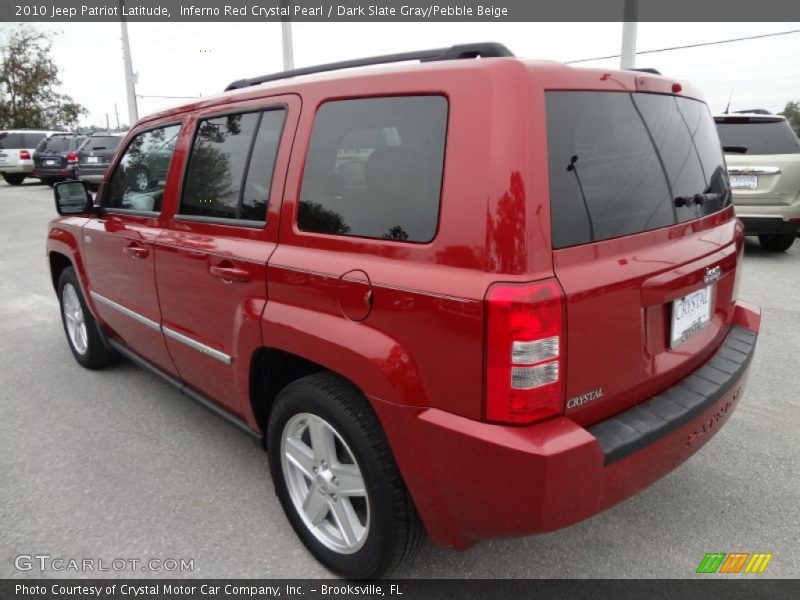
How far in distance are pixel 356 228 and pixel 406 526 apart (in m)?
1.03

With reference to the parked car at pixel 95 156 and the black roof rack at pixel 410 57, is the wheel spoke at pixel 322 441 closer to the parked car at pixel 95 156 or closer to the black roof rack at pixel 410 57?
the black roof rack at pixel 410 57

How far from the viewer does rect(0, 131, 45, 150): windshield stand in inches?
871

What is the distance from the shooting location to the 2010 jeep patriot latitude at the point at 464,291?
5.54 feet

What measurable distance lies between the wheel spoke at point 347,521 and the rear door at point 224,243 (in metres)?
0.65

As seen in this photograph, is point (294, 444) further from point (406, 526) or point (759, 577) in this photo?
point (759, 577)

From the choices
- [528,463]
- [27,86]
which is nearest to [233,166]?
[528,463]

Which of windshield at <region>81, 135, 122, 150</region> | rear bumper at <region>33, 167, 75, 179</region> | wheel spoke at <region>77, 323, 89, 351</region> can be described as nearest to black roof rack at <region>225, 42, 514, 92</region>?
wheel spoke at <region>77, 323, 89, 351</region>

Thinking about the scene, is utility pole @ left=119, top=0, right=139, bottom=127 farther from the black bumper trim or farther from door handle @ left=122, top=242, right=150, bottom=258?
the black bumper trim

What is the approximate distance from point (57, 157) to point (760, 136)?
19860 mm

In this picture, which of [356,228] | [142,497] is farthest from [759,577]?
[142,497]

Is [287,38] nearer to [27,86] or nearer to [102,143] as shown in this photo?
[102,143]

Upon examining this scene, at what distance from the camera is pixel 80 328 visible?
4445mm

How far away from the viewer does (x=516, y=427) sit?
5.56 ft

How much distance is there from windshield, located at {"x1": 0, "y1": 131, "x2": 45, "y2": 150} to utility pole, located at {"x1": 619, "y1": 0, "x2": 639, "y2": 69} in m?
21.4
